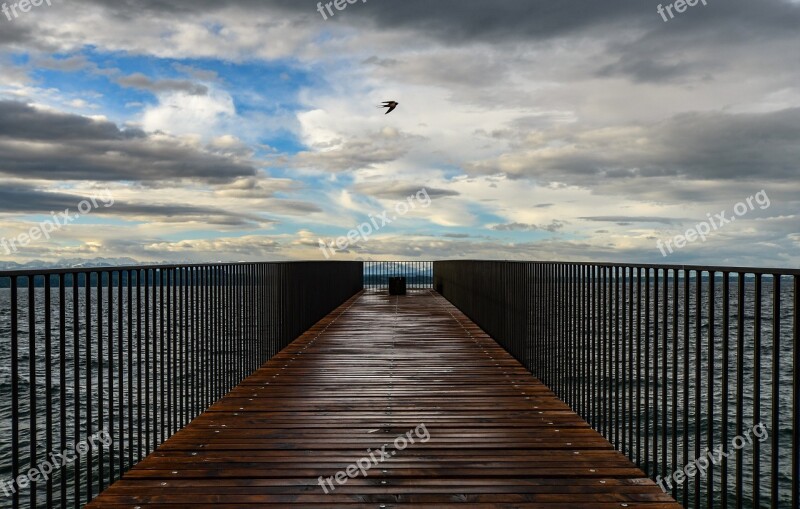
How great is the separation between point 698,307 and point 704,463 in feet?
3.96

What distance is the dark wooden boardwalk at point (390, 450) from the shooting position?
10.3ft

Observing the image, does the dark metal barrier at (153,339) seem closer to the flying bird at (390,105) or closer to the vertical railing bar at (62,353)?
the vertical railing bar at (62,353)

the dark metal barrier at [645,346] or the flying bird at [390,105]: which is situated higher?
the flying bird at [390,105]

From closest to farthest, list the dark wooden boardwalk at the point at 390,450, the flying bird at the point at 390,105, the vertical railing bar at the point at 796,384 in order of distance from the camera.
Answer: the vertical railing bar at the point at 796,384, the dark wooden boardwalk at the point at 390,450, the flying bird at the point at 390,105

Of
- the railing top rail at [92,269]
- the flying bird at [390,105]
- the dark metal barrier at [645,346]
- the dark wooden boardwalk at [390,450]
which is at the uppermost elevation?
the flying bird at [390,105]

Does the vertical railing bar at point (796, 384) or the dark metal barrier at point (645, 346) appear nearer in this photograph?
the vertical railing bar at point (796, 384)

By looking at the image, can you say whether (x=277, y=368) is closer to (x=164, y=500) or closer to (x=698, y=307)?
(x=164, y=500)

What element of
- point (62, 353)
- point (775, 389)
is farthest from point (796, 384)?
point (62, 353)

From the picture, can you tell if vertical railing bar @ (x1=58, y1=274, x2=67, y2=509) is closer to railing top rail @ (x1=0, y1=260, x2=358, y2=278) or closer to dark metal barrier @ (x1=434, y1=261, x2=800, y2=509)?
→ railing top rail @ (x1=0, y1=260, x2=358, y2=278)

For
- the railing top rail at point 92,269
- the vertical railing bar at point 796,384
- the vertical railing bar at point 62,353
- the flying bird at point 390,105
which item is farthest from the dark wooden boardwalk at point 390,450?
the flying bird at point 390,105

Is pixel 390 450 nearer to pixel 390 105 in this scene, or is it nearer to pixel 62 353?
pixel 62 353

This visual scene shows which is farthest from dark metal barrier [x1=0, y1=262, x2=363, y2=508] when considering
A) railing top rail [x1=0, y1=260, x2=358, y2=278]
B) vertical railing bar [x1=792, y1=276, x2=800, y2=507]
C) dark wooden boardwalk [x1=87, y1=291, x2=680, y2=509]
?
vertical railing bar [x1=792, y1=276, x2=800, y2=507]

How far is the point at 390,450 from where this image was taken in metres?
3.84

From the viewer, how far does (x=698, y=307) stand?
303 centimetres
